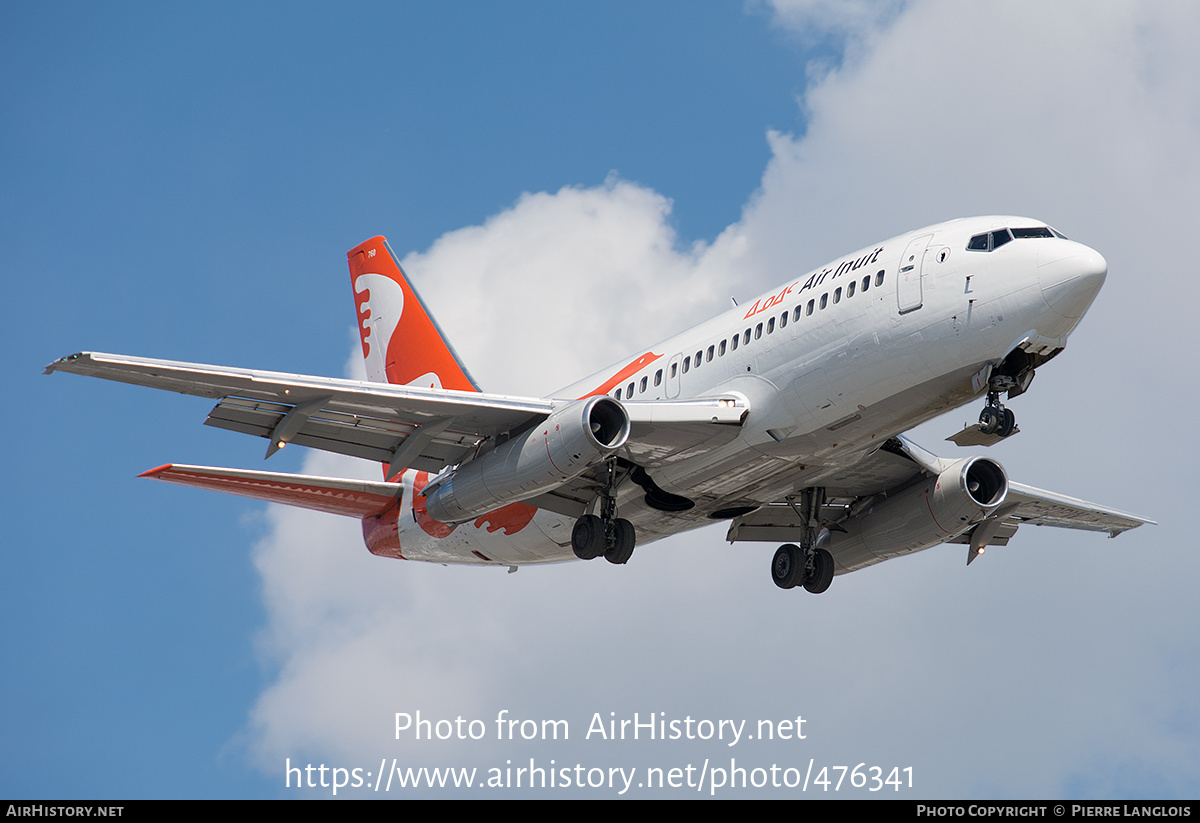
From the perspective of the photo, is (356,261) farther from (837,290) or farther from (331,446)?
(837,290)

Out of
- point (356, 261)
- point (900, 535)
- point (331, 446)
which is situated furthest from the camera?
point (356, 261)

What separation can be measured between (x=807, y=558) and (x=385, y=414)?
38.9 ft

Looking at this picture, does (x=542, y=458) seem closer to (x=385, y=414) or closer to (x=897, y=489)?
(x=385, y=414)

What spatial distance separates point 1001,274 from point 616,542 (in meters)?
10.5

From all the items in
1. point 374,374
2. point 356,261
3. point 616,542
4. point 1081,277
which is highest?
point 356,261

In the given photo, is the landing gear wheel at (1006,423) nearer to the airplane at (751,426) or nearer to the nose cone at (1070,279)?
the airplane at (751,426)

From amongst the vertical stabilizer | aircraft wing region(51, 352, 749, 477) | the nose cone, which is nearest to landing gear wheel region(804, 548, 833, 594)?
aircraft wing region(51, 352, 749, 477)

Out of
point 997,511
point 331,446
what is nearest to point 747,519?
point 997,511

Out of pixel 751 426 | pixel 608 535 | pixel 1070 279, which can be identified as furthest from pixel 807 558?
pixel 1070 279

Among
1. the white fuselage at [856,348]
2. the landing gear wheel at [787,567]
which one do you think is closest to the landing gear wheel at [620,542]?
the white fuselage at [856,348]

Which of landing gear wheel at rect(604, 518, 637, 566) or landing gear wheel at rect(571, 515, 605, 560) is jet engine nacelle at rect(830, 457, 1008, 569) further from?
landing gear wheel at rect(571, 515, 605, 560)

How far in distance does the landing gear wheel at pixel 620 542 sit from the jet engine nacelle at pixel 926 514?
773cm

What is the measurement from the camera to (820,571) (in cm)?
3606

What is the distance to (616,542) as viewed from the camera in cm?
3166
